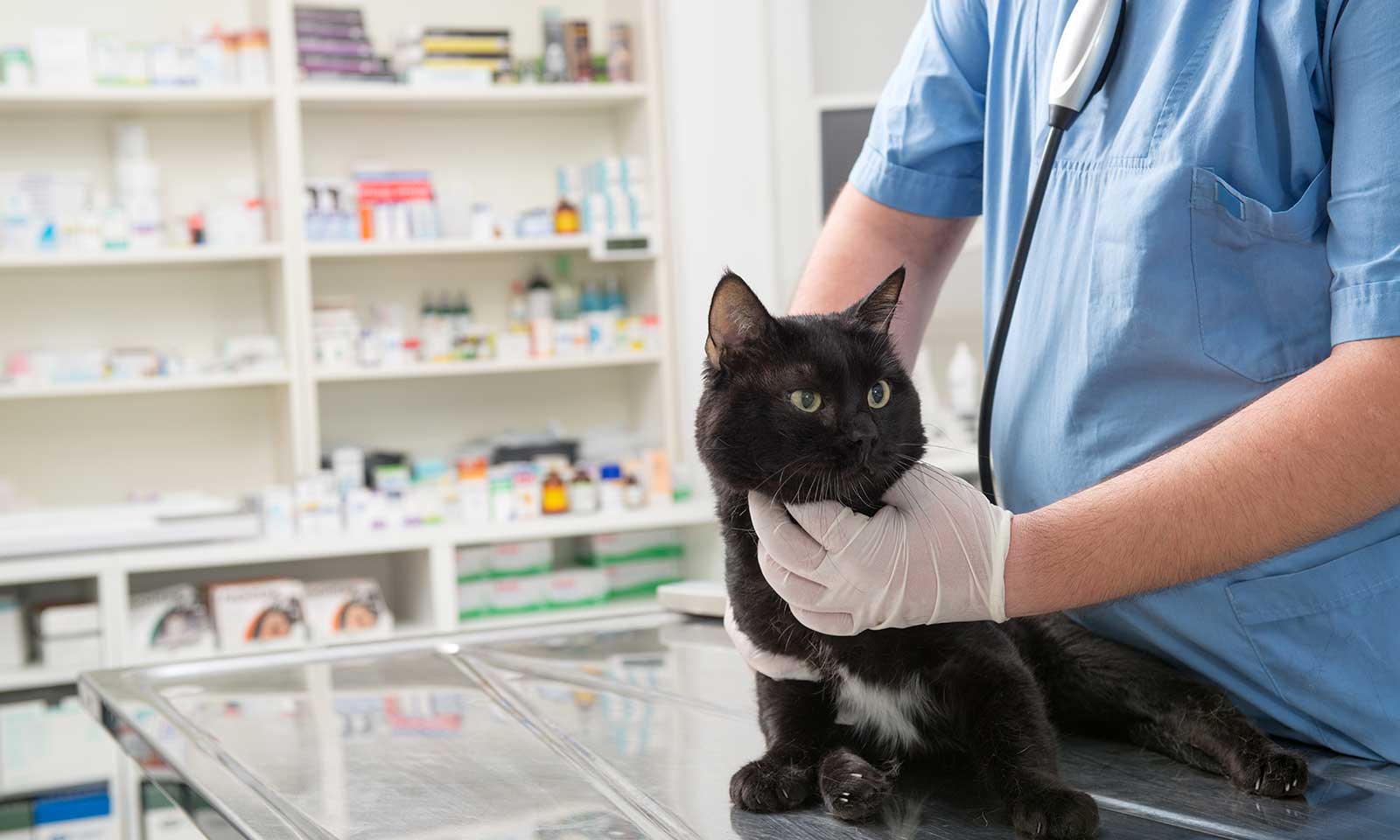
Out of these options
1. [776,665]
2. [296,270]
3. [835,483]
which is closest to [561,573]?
[296,270]

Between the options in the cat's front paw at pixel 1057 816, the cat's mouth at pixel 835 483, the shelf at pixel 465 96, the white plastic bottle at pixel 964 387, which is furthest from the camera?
the white plastic bottle at pixel 964 387

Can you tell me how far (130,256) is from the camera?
3.05 meters

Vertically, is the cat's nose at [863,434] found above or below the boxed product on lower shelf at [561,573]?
above

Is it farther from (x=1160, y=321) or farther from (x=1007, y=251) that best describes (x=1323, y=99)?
(x=1007, y=251)

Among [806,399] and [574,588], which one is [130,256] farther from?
[806,399]

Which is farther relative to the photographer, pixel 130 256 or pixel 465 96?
pixel 465 96

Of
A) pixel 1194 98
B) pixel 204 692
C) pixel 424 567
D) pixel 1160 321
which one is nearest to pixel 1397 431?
pixel 1160 321

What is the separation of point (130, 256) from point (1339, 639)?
294cm

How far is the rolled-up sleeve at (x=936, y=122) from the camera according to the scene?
1181 millimetres

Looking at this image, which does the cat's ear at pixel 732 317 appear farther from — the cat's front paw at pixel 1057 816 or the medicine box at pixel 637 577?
the medicine box at pixel 637 577

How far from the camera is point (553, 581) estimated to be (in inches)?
133

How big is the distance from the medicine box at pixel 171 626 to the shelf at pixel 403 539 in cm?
8

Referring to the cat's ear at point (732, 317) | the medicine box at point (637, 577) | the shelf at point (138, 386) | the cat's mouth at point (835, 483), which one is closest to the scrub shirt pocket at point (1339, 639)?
the cat's mouth at point (835, 483)

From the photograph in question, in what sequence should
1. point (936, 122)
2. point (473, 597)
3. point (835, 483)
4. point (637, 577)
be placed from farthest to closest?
point (637, 577), point (473, 597), point (936, 122), point (835, 483)
